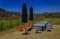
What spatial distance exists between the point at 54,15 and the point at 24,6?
29339mm

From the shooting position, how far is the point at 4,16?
2170 cm

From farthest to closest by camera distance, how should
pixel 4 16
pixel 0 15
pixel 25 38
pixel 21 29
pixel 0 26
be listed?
pixel 4 16 → pixel 0 15 → pixel 0 26 → pixel 21 29 → pixel 25 38

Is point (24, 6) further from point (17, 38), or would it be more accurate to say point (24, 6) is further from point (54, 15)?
point (54, 15)

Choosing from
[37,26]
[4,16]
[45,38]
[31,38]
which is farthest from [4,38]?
[4,16]

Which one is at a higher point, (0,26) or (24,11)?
(24,11)

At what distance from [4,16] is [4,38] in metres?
12.8

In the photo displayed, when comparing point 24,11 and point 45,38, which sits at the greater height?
point 24,11

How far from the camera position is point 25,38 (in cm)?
910

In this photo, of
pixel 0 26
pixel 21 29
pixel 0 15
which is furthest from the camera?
pixel 0 15

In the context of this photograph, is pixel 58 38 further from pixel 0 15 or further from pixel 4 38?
pixel 0 15

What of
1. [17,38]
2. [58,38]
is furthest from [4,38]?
[58,38]

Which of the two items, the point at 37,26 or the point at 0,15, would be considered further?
the point at 0,15

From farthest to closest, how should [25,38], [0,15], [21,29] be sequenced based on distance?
[0,15], [21,29], [25,38]

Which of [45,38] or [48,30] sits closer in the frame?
[45,38]
